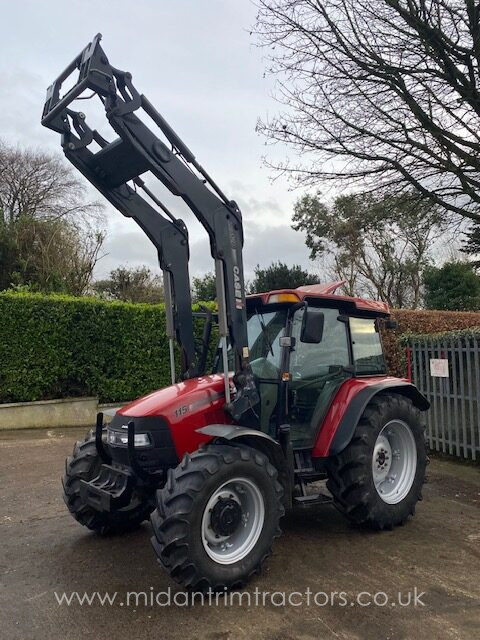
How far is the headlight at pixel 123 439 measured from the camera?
12.5 ft

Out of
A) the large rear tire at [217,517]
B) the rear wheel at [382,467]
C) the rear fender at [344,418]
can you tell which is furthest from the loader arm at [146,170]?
the rear wheel at [382,467]

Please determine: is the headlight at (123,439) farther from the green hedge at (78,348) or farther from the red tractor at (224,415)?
the green hedge at (78,348)

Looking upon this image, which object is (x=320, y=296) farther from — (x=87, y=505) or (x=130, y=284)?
(x=130, y=284)

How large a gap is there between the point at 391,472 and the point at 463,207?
5200 mm

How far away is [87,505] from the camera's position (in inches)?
168

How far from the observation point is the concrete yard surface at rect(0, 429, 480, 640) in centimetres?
307

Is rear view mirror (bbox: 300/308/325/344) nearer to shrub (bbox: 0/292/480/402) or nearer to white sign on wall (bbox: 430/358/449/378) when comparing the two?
white sign on wall (bbox: 430/358/449/378)

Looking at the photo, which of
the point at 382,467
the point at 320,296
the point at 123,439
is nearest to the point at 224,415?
the point at 123,439

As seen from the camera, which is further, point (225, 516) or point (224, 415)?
point (224, 415)

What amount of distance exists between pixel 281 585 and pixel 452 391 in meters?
4.94

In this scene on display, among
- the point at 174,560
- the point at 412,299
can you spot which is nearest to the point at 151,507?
the point at 174,560

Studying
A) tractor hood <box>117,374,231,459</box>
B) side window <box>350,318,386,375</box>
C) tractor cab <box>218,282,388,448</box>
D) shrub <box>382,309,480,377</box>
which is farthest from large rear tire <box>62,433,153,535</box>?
shrub <box>382,309,480,377</box>

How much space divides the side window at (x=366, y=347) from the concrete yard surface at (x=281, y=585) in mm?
1416

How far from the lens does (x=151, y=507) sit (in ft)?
14.9
